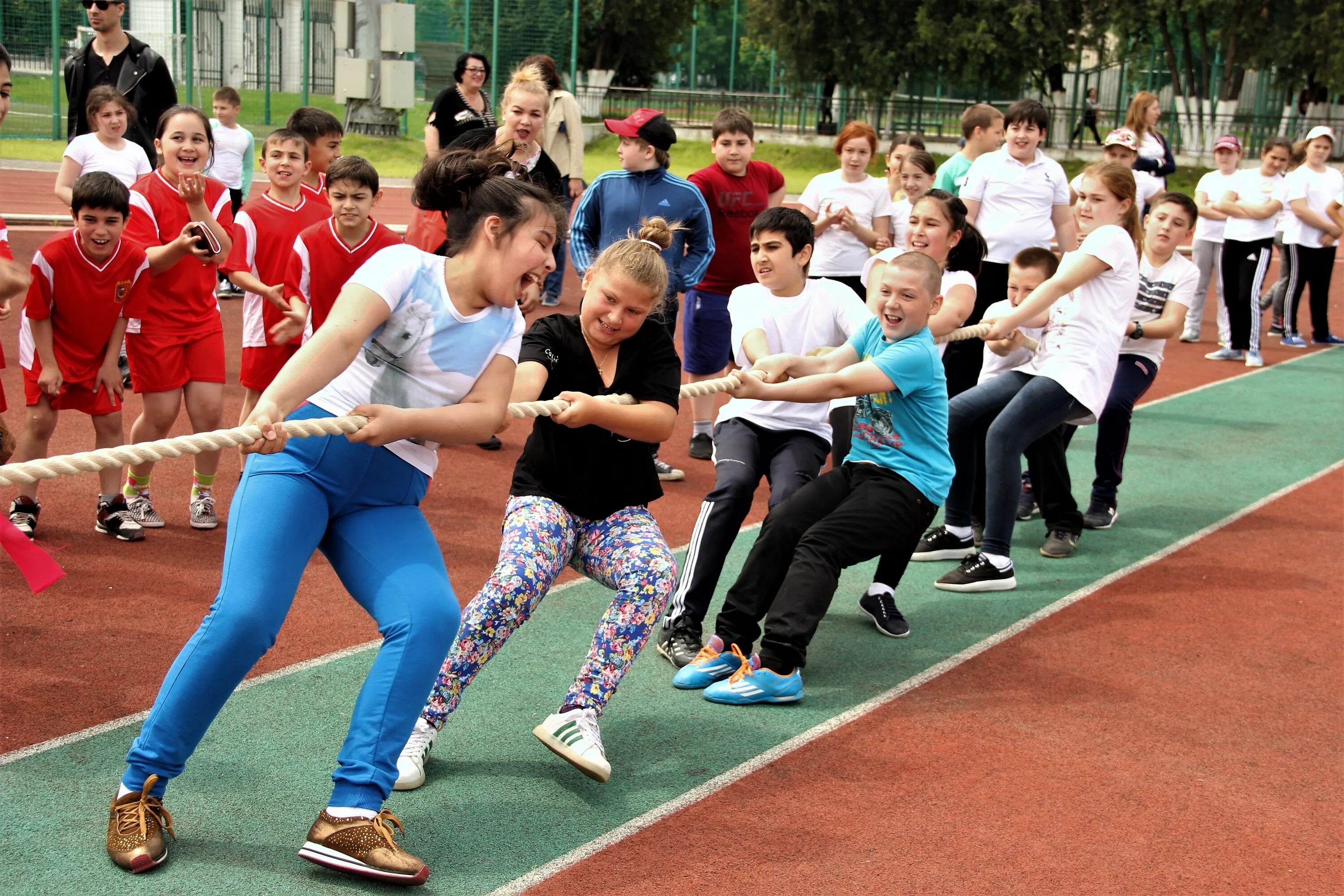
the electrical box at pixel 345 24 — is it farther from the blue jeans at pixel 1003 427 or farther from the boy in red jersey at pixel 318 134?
the blue jeans at pixel 1003 427

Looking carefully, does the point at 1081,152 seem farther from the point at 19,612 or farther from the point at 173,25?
the point at 19,612

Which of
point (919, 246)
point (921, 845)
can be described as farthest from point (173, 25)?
point (921, 845)

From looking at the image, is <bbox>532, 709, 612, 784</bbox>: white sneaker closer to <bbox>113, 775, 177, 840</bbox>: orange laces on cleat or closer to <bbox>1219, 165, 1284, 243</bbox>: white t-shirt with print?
<bbox>113, 775, 177, 840</bbox>: orange laces on cleat

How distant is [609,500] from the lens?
4.29m

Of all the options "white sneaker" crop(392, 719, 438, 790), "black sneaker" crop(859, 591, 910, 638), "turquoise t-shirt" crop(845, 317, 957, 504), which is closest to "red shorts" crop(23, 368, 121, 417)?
"white sneaker" crop(392, 719, 438, 790)

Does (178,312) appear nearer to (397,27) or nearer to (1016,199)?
(1016,199)

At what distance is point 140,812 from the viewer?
3352 mm

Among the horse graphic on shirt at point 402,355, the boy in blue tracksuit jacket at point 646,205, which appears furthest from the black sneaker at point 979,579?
the horse graphic on shirt at point 402,355

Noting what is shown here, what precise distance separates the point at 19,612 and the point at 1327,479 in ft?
26.2

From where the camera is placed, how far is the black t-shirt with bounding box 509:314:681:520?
4.28 metres

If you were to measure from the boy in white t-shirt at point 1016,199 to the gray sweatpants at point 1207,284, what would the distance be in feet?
15.3

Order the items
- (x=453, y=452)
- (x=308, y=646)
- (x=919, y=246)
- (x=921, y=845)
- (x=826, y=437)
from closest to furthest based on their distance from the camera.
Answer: (x=921, y=845), (x=308, y=646), (x=826, y=437), (x=919, y=246), (x=453, y=452)

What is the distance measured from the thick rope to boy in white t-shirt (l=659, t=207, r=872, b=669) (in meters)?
2.17

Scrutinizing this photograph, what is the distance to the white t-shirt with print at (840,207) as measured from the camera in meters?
9.15
